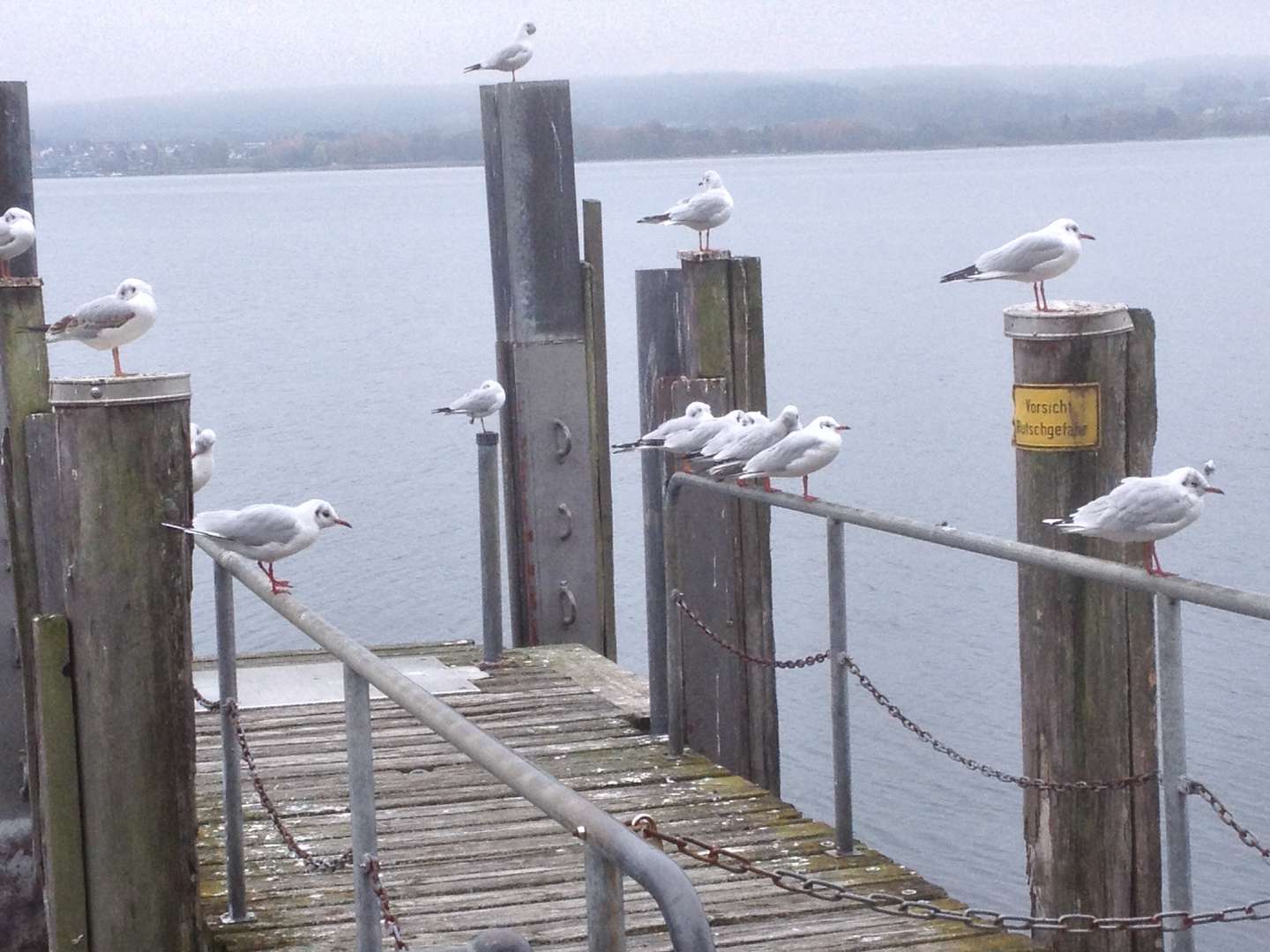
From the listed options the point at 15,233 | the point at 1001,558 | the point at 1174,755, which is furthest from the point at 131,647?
the point at 15,233

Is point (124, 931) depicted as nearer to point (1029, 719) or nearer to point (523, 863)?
point (523, 863)

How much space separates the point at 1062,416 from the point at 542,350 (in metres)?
4.66

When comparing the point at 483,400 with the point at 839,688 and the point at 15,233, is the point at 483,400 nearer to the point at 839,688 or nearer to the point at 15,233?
the point at 15,233

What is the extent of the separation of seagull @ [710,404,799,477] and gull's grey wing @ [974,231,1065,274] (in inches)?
38.8

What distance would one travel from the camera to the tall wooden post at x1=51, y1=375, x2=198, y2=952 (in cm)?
→ 504

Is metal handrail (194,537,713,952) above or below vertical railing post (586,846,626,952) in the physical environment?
above

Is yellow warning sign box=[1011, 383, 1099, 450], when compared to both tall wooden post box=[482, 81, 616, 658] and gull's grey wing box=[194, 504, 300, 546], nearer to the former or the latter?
gull's grey wing box=[194, 504, 300, 546]

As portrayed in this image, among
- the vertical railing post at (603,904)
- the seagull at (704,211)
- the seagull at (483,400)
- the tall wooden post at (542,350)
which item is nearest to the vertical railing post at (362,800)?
the vertical railing post at (603,904)

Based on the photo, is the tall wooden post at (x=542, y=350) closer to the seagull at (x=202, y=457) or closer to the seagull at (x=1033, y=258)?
the seagull at (x=202, y=457)

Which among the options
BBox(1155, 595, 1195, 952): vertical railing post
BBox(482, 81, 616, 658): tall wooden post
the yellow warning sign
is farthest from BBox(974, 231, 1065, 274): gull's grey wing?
BBox(1155, 595, 1195, 952): vertical railing post

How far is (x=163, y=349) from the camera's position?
39219 mm

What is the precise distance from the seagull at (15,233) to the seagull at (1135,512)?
5.35 m

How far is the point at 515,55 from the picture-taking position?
14.8 meters

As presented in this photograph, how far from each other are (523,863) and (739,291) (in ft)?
8.21
